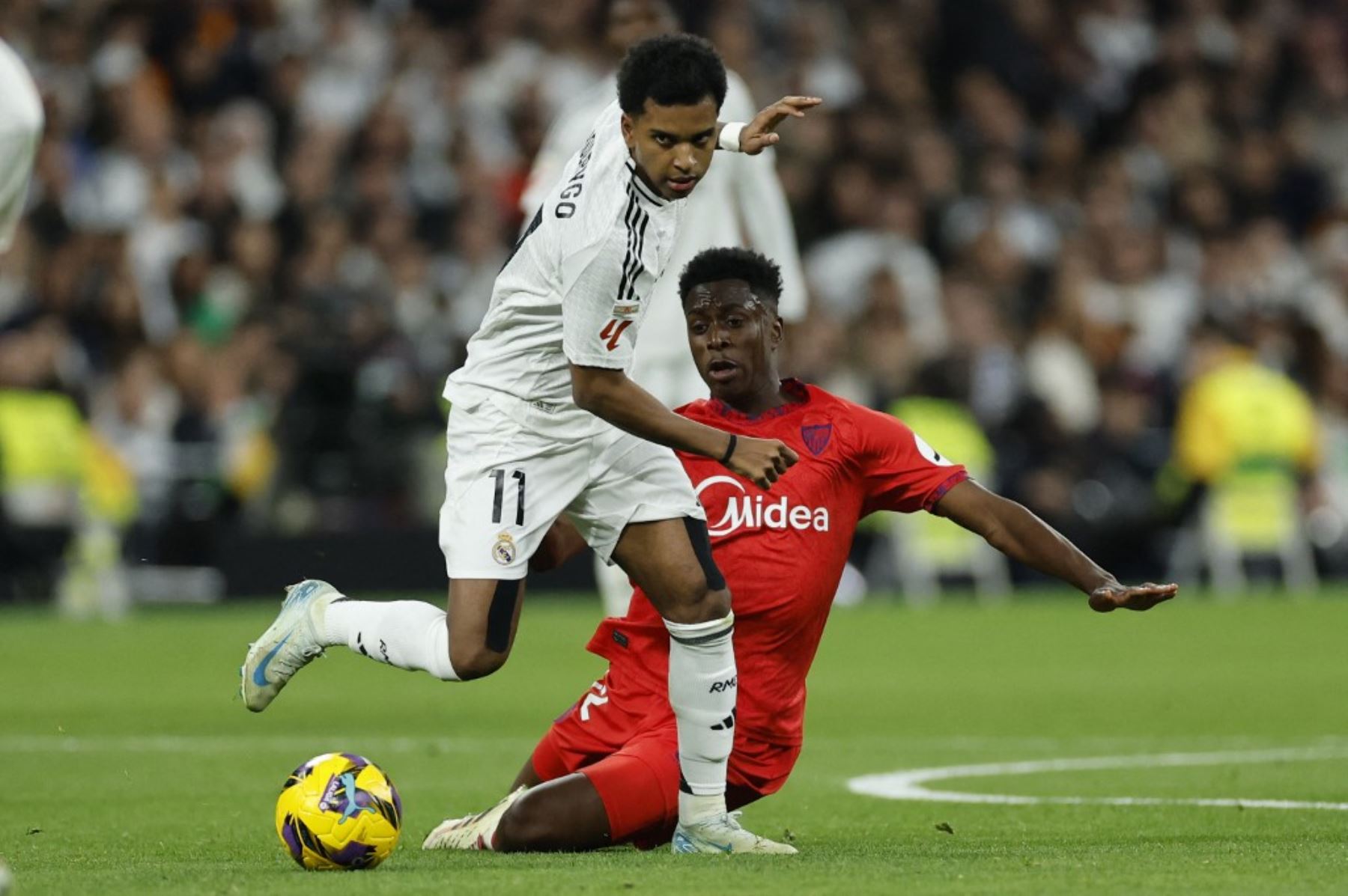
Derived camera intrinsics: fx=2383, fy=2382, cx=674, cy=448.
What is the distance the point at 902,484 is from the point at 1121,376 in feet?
43.3

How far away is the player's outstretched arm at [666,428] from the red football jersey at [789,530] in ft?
2.07

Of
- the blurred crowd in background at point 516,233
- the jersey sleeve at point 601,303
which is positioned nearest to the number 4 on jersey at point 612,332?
the jersey sleeve at point 601,303

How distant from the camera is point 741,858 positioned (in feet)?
19.6

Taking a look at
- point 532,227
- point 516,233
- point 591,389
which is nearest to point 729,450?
point 591,389

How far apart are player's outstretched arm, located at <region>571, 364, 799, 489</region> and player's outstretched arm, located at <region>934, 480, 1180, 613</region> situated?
81 centimetres

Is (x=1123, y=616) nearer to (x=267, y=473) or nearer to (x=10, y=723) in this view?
(x=267, y=473)

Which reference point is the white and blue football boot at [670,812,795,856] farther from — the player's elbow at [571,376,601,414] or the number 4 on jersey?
the number 4 on jersey

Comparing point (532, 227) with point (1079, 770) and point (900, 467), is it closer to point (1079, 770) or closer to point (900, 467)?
point (900, 467)

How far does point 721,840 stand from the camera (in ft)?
20.4

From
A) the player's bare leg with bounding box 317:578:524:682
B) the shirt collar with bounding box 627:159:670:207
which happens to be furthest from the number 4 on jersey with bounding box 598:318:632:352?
the player's bare leg with bounding box 317:578:524:682

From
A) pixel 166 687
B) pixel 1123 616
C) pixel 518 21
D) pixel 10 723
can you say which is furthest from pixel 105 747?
pixel 518 21

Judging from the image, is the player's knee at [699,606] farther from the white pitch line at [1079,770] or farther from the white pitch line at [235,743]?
the white pitch line at [235,743]

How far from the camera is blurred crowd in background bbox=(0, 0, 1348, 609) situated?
59.1 feet

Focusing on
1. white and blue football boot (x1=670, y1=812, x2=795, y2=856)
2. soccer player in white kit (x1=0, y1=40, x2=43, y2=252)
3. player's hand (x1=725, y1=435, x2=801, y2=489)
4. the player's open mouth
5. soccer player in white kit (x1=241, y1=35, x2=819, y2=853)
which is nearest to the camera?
soccer player in white kit (x1=0, y1=40, x2=43, y2=252)
